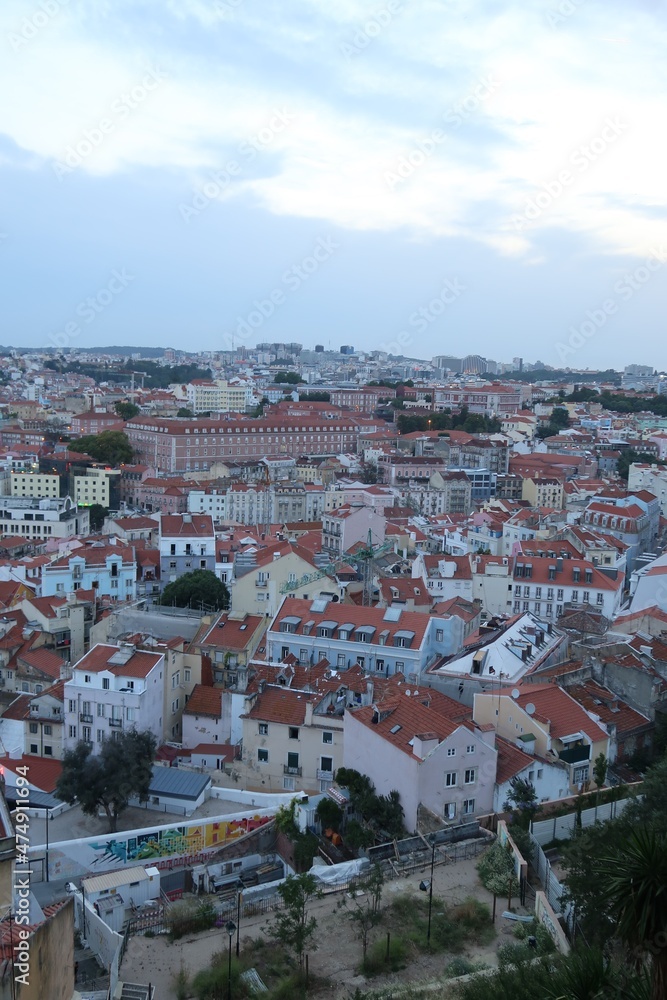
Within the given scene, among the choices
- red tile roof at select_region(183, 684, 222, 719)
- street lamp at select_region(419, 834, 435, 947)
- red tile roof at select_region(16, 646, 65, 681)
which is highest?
street lamp at select_region(419, 834, 435, 947)

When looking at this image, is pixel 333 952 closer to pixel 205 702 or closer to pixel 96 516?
pixel 205 702

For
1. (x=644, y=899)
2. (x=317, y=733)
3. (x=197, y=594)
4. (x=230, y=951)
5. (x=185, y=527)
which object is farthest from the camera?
(x=185, y=527)

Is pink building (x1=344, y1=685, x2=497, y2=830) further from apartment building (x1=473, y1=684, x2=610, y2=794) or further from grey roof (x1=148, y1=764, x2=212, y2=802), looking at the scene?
grey roof (x1=148, y1=764, x2=212, y2=802)

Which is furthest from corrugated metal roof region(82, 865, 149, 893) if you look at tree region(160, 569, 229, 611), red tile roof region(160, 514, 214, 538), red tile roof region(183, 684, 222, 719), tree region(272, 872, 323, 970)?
red tile roof region(160, 514, 214, 538)

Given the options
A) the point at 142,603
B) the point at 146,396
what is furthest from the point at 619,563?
the point at 146,396

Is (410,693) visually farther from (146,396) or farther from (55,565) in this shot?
(146,396)

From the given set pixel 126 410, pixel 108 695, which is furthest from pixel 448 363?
pixel 108 695
